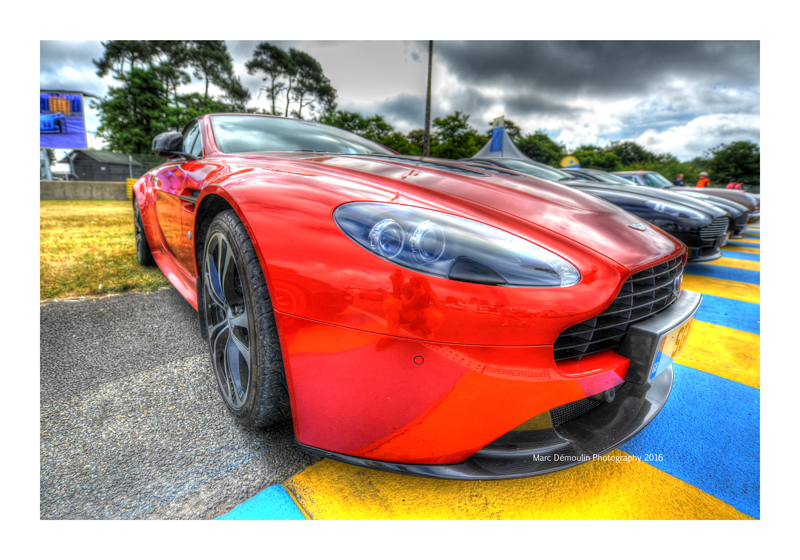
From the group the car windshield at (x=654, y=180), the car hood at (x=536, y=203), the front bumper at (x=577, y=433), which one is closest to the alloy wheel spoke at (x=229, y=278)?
the car hood at (x=536, y=203)

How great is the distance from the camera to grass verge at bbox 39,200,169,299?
272 centimetres

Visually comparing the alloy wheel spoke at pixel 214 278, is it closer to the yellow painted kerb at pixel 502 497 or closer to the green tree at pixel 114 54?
the yellow painted kerb at pixel 502 497

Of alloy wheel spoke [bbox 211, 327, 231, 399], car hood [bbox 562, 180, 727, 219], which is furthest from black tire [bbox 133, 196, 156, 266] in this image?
car hood [bbox 562, 180, 727, 219]

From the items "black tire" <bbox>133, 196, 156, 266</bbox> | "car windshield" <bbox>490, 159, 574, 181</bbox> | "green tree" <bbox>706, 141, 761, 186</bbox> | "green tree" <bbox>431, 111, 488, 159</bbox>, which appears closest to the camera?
"green tree" <bbox>706, 141, 761, 186</bbox>

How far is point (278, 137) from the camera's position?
2.14 metres

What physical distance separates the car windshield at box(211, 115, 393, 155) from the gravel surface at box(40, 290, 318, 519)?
1057 mm

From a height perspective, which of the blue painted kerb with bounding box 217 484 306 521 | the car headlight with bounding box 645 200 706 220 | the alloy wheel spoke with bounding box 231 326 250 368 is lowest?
the blue painted kerb with bounding box 217 484 306 521

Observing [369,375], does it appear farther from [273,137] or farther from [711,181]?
[711,181]

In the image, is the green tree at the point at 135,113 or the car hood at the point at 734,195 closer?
the car hood at the point at 734,195

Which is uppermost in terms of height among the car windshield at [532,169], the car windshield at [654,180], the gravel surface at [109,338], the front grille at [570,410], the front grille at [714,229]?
the car windshield at [654,180]

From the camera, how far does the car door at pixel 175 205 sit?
1867mm

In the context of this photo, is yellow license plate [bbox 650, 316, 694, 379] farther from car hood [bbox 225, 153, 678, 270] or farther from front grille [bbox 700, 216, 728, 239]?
front grille [bbox 700, 216, 728, 239]

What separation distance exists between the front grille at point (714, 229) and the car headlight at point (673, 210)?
0.13m

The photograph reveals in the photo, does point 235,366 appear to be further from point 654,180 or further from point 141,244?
point 654,180
